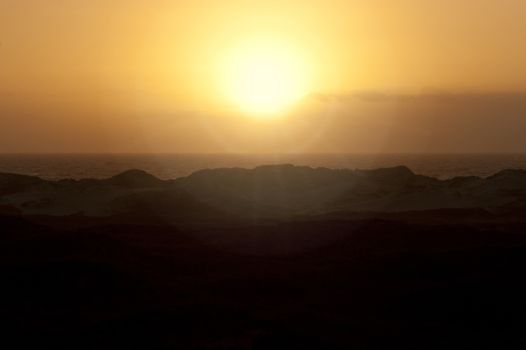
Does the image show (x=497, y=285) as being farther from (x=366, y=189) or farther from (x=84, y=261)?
(x=366, y=189)

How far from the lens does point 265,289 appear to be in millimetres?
16516

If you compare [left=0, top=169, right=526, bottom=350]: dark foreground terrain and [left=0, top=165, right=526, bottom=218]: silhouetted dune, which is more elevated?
[left=0, top=165, right=526, bottom=218]: silhouetted dune

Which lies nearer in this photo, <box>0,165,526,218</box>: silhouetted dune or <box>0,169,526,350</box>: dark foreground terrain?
<box>0,169,526,350</box>: dark foreground terrain

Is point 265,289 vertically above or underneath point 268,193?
underneath

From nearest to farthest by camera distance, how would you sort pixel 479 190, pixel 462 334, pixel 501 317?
pixel 462 334, pixel 501 317, pixel 479 190

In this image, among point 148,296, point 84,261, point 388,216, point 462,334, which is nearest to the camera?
point 462,334

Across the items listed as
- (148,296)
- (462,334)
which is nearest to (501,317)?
(462,334)

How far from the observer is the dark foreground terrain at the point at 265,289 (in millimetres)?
12680

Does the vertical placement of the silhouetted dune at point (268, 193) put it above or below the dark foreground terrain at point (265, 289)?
above

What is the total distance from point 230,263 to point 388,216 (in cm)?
1816

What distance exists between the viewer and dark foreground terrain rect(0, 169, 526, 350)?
12680mm

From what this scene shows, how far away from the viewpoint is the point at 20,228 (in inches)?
982

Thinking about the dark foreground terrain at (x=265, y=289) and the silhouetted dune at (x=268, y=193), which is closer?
the dark foreground terrain at (x=265, y=289)

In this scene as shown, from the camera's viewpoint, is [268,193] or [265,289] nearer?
[265,289]
